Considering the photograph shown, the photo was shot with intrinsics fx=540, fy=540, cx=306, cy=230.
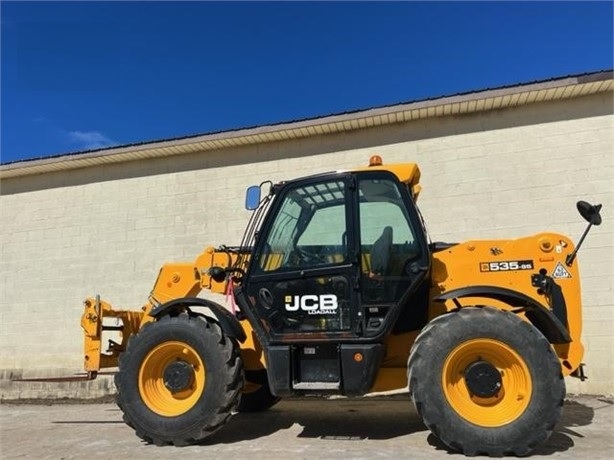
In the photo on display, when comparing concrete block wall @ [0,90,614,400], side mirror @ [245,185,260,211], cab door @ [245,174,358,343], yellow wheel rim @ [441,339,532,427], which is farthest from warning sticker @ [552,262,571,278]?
concrete block wall @ [0,90,614,400]

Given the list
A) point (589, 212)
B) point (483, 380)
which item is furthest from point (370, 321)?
point (589, 212)

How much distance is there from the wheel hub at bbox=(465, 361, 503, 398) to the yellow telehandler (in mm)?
11

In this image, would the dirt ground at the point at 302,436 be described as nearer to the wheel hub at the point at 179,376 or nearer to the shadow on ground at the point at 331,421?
the shadow on ground at the point at 331,421

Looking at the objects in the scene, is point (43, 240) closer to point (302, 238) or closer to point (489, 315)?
point (302, 238)

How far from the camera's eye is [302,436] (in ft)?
16.9

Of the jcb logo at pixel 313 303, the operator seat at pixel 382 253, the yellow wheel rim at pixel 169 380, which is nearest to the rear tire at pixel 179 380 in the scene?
the yellow wheel rim at pixel 169 380

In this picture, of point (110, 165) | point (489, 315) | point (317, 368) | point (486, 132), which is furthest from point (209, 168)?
point (489, 315)

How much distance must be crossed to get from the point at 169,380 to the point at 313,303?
158 cm

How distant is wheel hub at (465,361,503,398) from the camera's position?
438 cm

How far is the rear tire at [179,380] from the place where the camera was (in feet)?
15.9

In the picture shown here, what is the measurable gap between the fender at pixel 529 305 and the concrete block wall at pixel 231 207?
3359 millimetres

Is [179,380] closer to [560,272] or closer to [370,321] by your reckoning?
[370,321]

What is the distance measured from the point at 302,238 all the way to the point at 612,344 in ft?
16.5

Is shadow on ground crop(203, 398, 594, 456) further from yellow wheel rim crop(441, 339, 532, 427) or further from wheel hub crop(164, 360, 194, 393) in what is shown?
wheel hub crop(164, 360, 194, 393)
